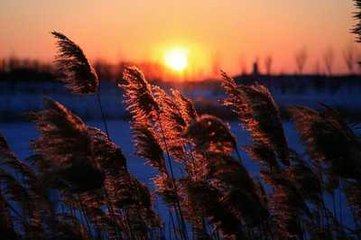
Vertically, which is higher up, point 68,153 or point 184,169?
point 68,153

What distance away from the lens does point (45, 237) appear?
5.72 metres

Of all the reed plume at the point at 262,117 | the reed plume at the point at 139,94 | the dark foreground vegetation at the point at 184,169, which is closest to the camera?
the dark foreground vegetation at the point at 184,169

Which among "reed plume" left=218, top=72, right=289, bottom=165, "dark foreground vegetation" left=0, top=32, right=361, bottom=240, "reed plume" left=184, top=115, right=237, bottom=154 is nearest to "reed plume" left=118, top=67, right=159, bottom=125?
"dark foreground vegetation" left=0, top=32, right=361, bottom=240

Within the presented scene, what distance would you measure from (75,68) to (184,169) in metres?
1.54

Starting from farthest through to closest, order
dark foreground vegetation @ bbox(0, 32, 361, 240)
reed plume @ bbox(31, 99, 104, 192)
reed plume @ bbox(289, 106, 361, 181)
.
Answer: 1. reed plume @ bbox(289, 106, 361, 181)
2. dark foreground vegetation @ bbox(0, 32, 361, 240)
3. reed plume @ bbox(31, 99, 104, 192)

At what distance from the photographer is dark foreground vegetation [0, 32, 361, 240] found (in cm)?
534

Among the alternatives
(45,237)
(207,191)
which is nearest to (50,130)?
(45,237)

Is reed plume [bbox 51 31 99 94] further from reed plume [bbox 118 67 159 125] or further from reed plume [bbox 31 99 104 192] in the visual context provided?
reed plume [bbox 31 99 104 192]

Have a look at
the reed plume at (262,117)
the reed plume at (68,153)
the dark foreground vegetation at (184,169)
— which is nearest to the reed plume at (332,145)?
the dark foreground vegetation at (184,169)

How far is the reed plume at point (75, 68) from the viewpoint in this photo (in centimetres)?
643

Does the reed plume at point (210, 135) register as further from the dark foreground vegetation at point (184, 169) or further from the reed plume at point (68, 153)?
the reed plume at point (68, 153)

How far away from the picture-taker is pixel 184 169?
7242 millimetres

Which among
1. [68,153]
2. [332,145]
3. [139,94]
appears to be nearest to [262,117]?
[332,145]

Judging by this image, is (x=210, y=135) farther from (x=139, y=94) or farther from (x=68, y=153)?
(x=139, y=94)
